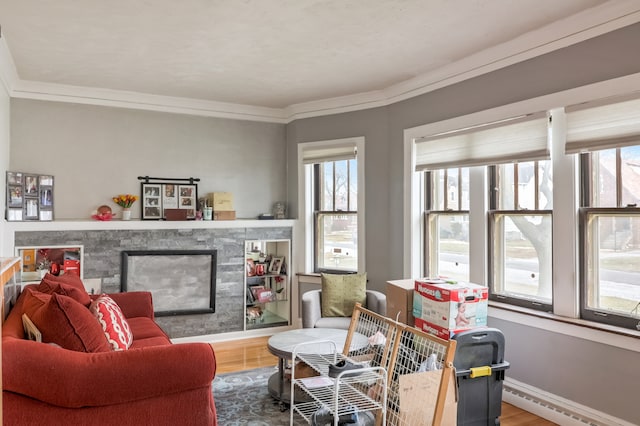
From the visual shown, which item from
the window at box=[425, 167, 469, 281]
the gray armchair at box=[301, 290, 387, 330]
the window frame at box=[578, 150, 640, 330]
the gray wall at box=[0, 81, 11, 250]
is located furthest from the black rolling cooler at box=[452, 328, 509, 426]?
the gray wall at box=[0, 81, 11, 250]

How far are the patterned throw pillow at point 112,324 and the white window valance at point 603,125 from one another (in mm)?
3151

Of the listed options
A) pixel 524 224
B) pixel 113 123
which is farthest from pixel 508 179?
pixel 113 123

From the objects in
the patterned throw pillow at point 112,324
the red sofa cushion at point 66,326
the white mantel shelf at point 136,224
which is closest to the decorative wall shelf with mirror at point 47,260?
the white mantel shelf at point 136,224

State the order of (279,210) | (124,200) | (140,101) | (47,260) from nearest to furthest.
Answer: (47,260) → (124,200) → (140,101) → (279,210)

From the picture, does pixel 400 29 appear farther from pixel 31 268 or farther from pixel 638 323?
pixel 31 268

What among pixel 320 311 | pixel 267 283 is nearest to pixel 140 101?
pixel 267 283

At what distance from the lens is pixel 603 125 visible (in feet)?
9.48

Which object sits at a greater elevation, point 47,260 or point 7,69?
point 7,69

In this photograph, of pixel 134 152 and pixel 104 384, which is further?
pixel 134 152

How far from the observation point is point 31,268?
4328 mm

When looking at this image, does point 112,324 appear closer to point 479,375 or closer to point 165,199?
point 479,375

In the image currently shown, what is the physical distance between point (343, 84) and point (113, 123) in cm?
251

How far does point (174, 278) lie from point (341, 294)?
6.10 feet

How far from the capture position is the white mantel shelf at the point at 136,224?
4.27 meters
